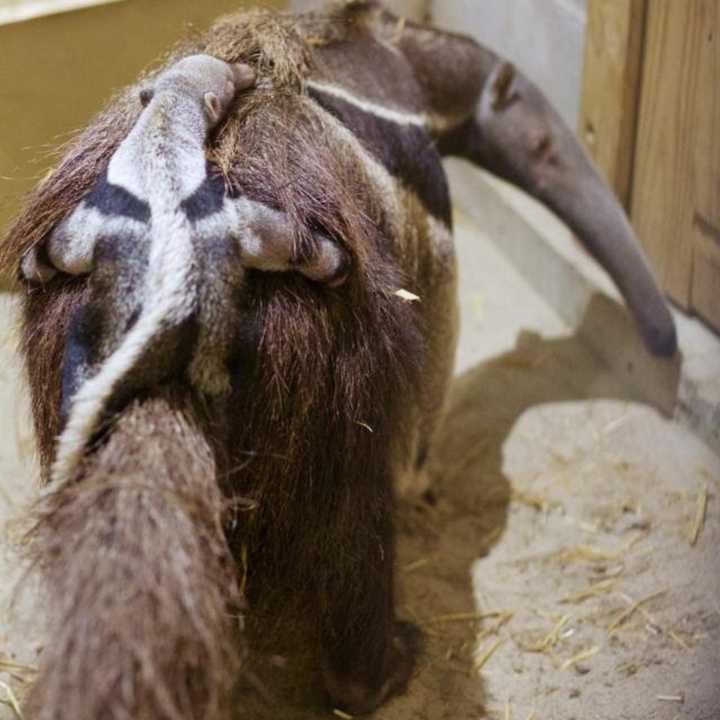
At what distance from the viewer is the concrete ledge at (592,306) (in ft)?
14.0

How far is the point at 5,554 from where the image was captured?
3438 mm

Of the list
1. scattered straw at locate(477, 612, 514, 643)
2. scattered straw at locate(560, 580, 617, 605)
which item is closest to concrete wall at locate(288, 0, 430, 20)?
scattered straw at locate(560, 580, 617, 605)

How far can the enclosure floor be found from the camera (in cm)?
332

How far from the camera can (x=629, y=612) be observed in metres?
3.66

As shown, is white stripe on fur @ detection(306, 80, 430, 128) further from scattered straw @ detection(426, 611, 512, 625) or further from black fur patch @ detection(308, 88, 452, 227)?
scattered straw @ detection(426, 611, 512, 625)

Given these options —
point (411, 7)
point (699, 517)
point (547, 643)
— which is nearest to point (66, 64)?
point (547, 643)

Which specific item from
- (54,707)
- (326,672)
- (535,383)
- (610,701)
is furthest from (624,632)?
(54,707)

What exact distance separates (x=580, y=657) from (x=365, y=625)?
84 cm

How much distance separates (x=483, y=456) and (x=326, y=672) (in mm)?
1511

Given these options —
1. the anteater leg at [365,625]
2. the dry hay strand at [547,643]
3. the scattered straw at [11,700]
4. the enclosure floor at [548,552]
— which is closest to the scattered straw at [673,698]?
the enclosure floor at [548,552]

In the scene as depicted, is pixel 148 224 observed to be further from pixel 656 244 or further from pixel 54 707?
pixel 656 244

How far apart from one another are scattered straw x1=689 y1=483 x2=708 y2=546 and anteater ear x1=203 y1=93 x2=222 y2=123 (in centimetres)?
230

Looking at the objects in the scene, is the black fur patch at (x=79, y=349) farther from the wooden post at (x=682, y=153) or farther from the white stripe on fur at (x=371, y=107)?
the wooden post at (x=682, y=153)

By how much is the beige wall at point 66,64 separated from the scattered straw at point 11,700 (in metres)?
1.24
